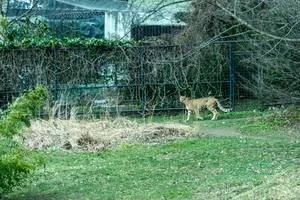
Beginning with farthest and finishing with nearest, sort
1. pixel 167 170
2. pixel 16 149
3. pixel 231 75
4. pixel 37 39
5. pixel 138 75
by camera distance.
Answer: pixel 37 39
pixel 231 75
pixel 138 75
pixel 167 170
pixel 16 149

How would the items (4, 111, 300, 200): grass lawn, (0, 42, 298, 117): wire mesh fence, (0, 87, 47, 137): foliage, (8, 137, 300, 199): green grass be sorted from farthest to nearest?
(0, 42, 298, 117): wire mesh fence, (8, 137, 300, 199): green grass, (0, 87, 47, 137): foliage, (4, 111, 300, 200): grass lawn

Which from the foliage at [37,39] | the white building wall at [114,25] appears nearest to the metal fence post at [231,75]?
the foliage at [37,39]

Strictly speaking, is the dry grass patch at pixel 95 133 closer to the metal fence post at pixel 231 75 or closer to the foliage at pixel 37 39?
the foliage at pixel 37 39

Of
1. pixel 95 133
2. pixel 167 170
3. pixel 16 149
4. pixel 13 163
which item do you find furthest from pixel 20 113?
pixel 95 133

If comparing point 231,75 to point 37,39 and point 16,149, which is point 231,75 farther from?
point 16,149

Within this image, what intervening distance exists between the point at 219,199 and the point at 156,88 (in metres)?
12.8

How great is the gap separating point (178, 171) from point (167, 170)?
0.25 metres

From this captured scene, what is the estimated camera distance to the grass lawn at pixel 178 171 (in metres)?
9.74

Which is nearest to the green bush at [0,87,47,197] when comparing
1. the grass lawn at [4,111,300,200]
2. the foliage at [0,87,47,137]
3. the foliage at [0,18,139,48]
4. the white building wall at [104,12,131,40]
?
the foliage at [0,87,47,137]

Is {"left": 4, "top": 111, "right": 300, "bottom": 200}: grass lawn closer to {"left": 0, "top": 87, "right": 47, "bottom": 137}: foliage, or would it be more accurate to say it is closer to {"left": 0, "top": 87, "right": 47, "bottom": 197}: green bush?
{"left": 0, "top": 87, "right": 47, "bottom": 197}: green bush

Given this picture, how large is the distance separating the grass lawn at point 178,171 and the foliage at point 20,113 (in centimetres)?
132

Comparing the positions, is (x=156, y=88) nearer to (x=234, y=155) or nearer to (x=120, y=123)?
(x=120, y=123)

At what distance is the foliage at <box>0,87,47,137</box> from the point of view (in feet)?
32.8

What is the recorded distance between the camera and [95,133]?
618 inches
